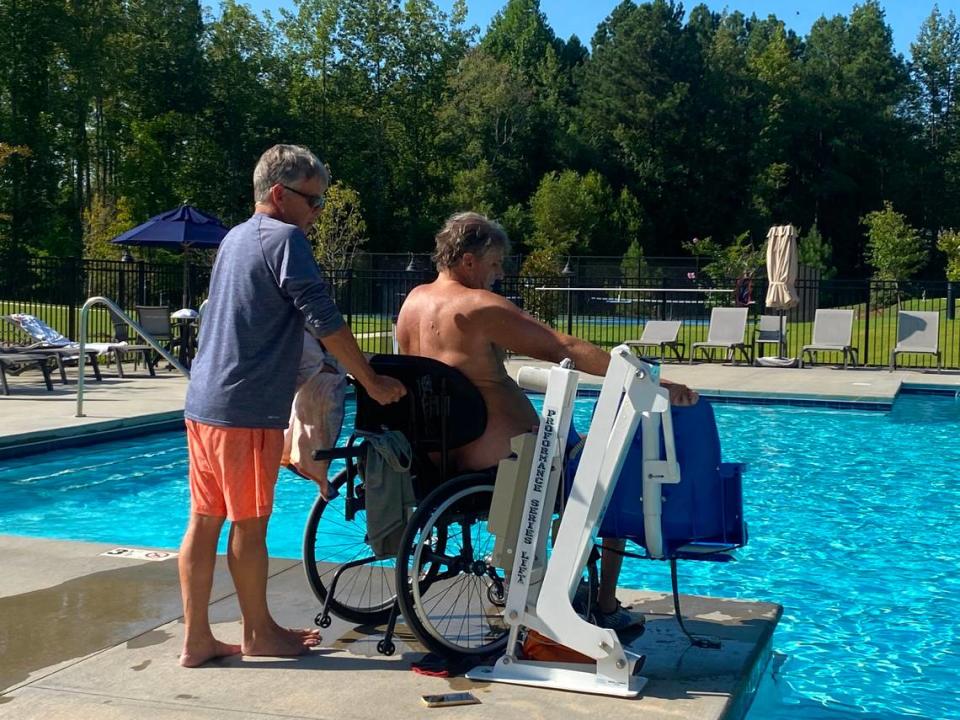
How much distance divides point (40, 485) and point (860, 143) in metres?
54.6

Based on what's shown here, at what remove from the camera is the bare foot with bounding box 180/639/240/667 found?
3238mm

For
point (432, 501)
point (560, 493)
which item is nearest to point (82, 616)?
point (432, 501)

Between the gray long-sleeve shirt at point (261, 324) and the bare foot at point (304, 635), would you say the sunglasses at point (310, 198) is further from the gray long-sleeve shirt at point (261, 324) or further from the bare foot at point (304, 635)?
the bare foot at point (304, 635)

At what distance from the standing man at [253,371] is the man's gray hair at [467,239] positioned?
0.44 metres

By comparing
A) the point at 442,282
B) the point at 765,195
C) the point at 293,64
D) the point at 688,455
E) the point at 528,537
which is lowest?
the point at 528,537

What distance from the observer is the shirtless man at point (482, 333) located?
333 centimetres

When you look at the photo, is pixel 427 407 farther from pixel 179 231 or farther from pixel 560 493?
pixel 179 231

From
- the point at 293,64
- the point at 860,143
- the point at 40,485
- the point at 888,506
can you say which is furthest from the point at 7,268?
the point at 860,143

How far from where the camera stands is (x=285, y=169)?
3.21m

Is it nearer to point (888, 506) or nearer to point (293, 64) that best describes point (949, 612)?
point (888, 506)

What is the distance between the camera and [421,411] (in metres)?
3.35

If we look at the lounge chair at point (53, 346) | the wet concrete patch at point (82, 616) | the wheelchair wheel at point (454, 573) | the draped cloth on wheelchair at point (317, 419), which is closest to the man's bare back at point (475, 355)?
the wheelchair wheel at point (454, 573)

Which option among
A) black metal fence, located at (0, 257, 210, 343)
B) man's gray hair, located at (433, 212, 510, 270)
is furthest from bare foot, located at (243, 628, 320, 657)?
black metal fence, located at (0, 257, 210, 343)

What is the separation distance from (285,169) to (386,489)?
1.02 meters
